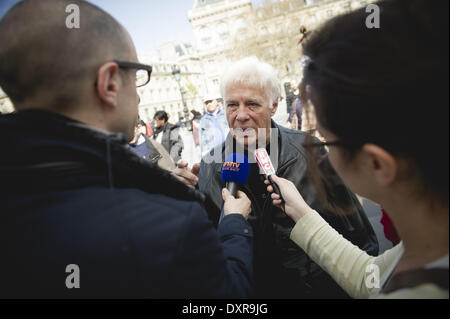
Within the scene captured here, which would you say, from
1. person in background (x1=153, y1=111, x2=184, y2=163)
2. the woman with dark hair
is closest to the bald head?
the woman with dark hair

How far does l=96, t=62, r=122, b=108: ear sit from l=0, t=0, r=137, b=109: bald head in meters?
0.02

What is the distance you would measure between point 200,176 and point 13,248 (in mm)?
1568

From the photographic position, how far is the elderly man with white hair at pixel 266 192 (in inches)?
64.4

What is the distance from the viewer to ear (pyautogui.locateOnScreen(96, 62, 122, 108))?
2.97 feet

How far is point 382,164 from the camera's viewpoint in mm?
756

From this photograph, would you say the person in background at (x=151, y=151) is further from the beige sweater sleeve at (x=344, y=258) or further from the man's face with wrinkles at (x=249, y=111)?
the beige sweater sleeve at (x=344, y=258)

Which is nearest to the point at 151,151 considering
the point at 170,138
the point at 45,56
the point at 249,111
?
the point at 170,138

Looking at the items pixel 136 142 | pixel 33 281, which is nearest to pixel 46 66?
pixel 33 281

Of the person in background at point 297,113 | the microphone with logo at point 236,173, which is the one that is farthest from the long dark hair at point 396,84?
the person in background at point 297,113

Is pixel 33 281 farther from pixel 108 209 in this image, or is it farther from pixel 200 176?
pixel 200 176

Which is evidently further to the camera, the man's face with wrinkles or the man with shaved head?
the man's face with wrinkles

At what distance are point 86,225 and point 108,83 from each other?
52cm

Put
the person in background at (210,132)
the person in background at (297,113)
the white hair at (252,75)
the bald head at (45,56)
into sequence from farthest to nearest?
the person in background at (297,113), the person in background at (210,132), the white hair at (252,75), the bald head at (45,56)

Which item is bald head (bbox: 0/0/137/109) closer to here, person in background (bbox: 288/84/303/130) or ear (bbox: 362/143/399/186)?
ear (bbox: 362/143/399/186)
